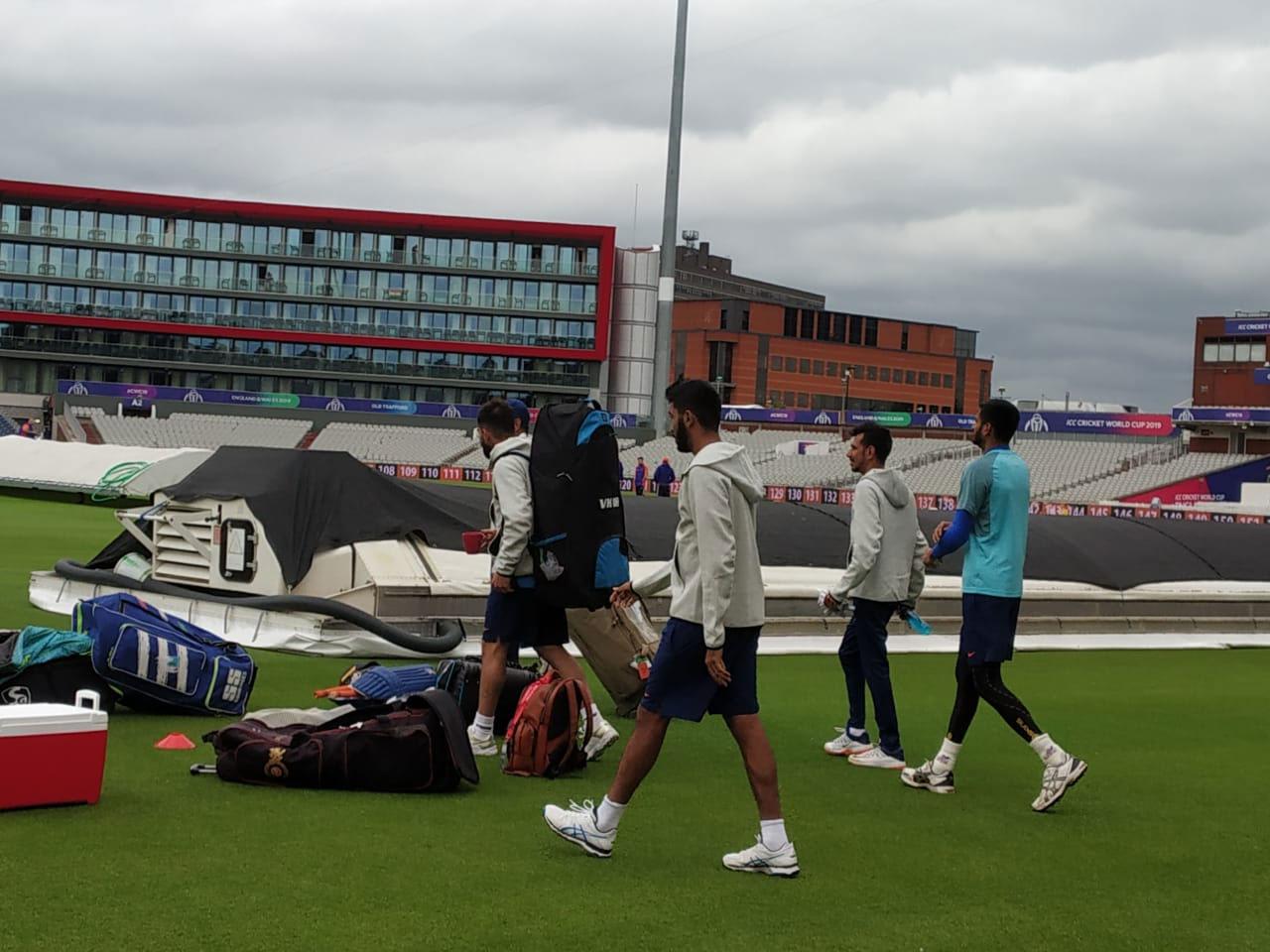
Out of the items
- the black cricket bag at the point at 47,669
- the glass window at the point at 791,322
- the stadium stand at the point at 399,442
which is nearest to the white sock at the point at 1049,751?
the black cricket bag at the point at 47,669

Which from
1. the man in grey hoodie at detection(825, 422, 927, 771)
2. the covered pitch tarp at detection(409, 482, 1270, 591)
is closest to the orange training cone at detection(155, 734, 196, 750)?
the man in grey hoodie at detection(825, 422, 927, 771)

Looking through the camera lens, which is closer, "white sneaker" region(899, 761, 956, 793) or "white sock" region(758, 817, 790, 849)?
"white sock" region(758, 817, 790, 849)

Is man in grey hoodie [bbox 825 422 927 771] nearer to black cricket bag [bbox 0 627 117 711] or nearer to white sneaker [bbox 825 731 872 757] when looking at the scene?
white sneaker [bbox 825 731 872 757]

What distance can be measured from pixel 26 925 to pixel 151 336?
9330cm

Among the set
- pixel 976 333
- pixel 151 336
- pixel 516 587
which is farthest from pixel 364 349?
pixel 516 587

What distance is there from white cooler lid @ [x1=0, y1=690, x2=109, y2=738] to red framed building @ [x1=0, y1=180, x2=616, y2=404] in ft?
284

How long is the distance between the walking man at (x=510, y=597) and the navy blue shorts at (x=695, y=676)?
5.92ft

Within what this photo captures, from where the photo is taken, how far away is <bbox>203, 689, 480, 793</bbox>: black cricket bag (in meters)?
6.34

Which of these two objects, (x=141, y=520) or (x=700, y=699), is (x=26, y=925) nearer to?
(x=700, y=699)

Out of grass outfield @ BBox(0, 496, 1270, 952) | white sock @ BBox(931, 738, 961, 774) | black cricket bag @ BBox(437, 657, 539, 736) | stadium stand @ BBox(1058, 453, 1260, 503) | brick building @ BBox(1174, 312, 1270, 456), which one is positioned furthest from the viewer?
brick building @ BBox(1174, 312, 1270, 456)

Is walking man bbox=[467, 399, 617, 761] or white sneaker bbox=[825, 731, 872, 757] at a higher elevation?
walking man bbox=[467, 399, 617, 761]

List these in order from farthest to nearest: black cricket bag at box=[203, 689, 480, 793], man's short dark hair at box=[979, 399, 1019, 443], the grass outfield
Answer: man's short dark hair at box=[979, 399, 1019, 443] < black cricket bag at box=[203, 689, 480, 793] < the grass outfield

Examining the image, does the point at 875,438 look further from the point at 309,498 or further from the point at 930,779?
the point at 309,498

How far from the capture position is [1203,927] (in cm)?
492
